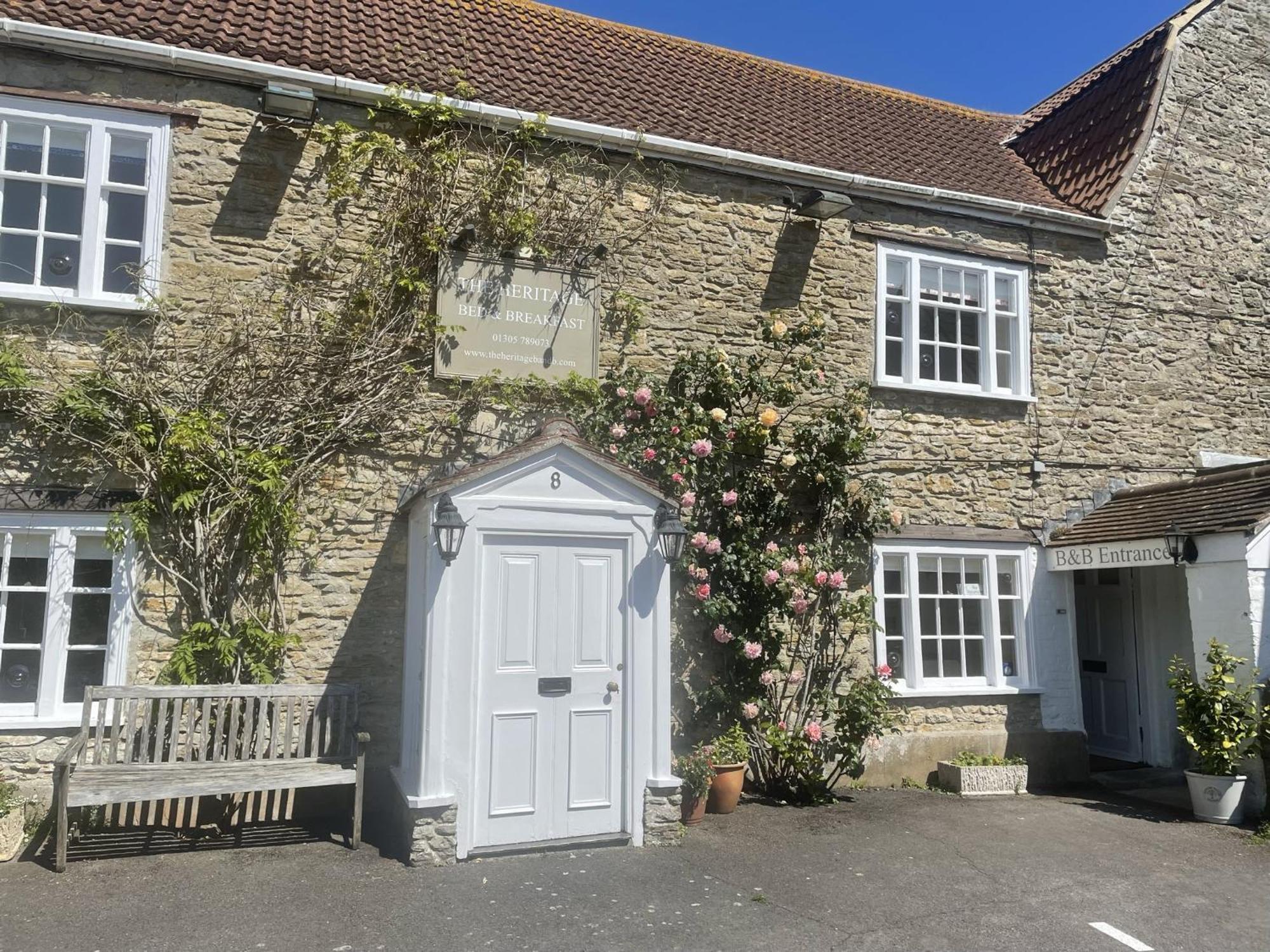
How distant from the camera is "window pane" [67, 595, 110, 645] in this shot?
24.4ft

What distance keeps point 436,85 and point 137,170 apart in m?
2.83

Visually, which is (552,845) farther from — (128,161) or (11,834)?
(128,161)

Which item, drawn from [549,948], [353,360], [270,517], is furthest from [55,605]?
[549,948]

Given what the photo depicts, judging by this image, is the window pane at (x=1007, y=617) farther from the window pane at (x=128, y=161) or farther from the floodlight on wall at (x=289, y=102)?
the window pane at (x=128, y=161)

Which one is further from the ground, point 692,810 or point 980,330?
point 980,330

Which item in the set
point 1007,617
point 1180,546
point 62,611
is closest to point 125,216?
point 62,611

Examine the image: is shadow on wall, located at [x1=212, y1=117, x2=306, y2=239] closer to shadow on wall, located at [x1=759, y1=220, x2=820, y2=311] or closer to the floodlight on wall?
the floodlight on wall

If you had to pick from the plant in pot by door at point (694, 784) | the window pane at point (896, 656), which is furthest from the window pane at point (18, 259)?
the window pane at point (896, 656)

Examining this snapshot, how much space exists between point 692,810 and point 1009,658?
178 inches

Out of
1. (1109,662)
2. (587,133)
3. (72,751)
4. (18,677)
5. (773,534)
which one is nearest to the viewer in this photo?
(72,751)

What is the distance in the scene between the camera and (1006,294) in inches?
435

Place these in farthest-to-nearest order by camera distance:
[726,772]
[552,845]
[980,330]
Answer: [980,330], [726,772], [552,845]

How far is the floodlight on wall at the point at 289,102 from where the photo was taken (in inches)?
313

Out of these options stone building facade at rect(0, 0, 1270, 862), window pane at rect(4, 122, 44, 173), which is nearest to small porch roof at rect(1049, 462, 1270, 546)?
stone building facade at rect(0, 0, 1270, 862)
